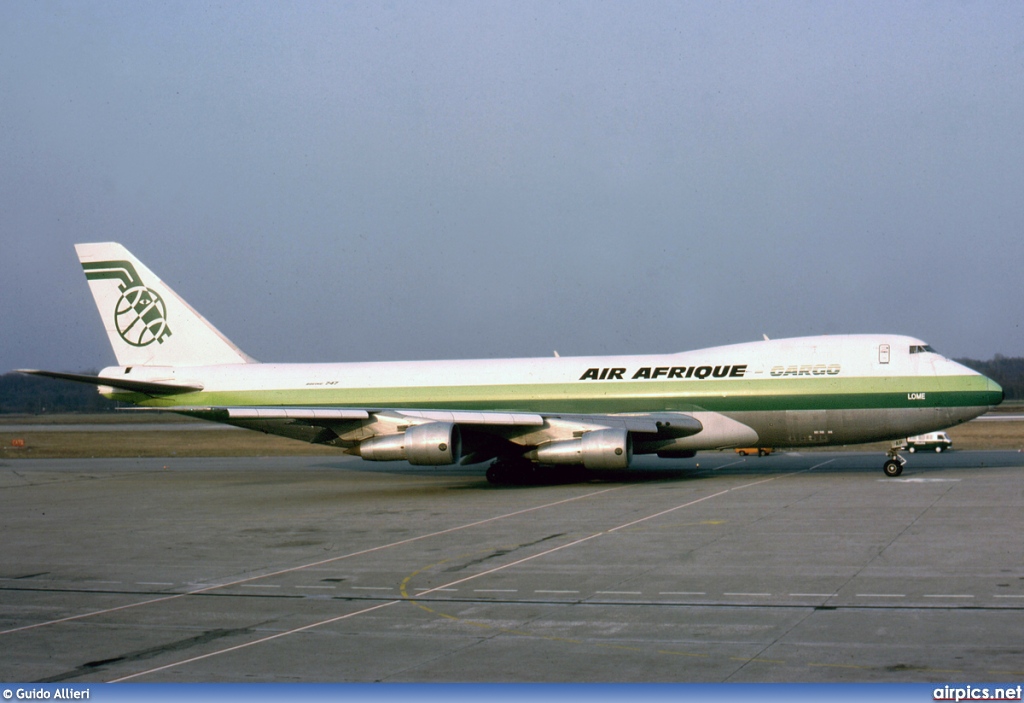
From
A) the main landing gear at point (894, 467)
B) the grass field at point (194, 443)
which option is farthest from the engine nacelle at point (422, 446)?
the grass field at point (194, 443)

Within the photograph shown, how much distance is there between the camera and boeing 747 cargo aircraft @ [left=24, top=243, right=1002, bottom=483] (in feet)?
96.3

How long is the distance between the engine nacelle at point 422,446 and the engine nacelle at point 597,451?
305cm

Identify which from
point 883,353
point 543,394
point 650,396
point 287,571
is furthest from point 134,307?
point 883,353

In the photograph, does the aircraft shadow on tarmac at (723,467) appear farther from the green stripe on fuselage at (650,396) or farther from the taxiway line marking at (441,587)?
the taxiway line marking at (441,587)

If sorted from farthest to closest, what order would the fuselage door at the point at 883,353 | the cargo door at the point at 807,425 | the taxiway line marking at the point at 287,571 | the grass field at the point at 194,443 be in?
the grass field at the point at 194,443 < the cargo door at the point at 807,425 < the fuselage door at the point at 883,353 < the taxiway line marking at the point at 287,571

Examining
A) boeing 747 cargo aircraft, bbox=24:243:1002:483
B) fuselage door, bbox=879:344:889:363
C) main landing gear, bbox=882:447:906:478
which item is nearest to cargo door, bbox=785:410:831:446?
boeing 747 cargo aircraft, bbox=24:243:1002:483

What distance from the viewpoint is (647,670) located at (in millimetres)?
9406

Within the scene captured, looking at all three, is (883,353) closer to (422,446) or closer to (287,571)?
(422,446)

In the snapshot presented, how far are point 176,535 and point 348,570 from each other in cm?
690

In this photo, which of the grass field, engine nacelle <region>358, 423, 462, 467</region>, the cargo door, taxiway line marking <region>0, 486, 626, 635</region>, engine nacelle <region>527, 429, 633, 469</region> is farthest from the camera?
the grass field

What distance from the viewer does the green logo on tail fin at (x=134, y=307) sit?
123ft

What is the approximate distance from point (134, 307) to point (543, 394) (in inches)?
662

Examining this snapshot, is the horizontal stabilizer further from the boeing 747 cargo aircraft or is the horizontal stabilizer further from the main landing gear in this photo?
the main landing gear

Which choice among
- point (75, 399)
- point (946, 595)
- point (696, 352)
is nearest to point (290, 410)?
point (696, 352)
